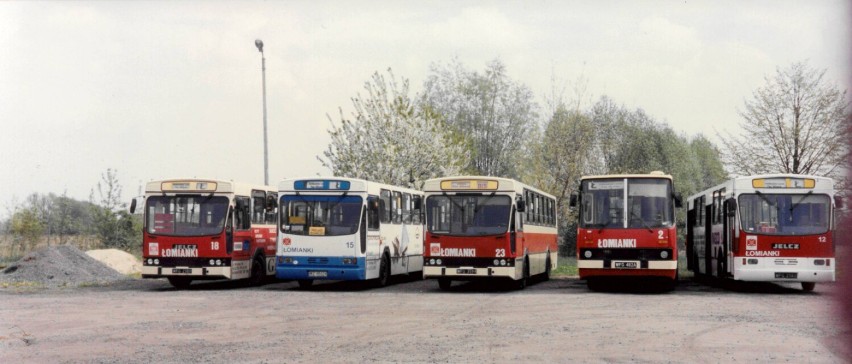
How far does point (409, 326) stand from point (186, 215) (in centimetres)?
1230

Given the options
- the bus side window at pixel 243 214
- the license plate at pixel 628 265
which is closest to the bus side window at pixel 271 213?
the bus side window at pixel 243 214

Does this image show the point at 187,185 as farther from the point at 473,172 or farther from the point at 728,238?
the point at 473,172

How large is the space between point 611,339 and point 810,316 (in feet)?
19.7

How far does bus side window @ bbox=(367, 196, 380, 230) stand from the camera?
26.4 m

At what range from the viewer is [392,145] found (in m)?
56.3

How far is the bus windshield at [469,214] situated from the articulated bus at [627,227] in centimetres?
207

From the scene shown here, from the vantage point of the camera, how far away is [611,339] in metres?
14.0

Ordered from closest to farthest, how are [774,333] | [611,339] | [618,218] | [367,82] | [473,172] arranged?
[611,339] < [774,333] < [618,218] < [367,82] < [473,172]

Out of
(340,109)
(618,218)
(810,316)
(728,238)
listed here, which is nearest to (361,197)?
(618,218)

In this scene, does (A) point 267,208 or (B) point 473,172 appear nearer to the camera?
(A) point 267,208

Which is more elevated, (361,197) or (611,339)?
(361,197)

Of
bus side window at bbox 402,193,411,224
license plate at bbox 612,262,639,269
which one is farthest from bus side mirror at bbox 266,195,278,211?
license plate at bbox 612,262,639,269

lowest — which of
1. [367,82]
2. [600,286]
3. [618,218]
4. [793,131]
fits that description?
[600,286]

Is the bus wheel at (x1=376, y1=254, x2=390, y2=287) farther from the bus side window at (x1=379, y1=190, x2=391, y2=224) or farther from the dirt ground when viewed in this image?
the dirt ground
